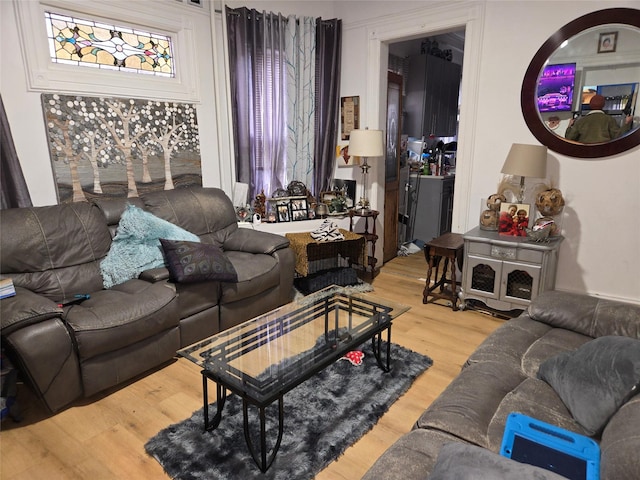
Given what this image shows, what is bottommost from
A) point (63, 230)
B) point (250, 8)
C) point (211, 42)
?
point (63, 230)

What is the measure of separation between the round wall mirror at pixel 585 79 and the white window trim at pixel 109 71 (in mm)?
2893

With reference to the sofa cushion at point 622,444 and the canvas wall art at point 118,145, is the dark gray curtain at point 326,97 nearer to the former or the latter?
the canvas wall art at point 118,145

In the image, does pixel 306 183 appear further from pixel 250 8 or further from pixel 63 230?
pixel 63 230

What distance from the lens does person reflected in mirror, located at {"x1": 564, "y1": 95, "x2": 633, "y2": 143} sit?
3141 millimetres

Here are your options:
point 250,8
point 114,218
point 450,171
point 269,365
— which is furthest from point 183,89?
point 450,171

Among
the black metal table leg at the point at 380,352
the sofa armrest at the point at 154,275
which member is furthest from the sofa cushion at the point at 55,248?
the black metal table leg at the point at 380,352

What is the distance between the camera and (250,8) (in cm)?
393

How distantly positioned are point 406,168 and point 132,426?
4422 millimetres

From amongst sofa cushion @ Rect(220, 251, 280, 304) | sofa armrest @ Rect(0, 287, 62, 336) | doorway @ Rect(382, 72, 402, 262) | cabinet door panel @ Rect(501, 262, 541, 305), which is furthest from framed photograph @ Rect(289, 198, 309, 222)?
sofa armrest @ Rect(0, 287, 62, 336)

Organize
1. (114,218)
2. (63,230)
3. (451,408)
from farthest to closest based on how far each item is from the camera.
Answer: (114,218) < (63,230) < (451,408)

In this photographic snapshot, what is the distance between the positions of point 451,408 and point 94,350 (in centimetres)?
184

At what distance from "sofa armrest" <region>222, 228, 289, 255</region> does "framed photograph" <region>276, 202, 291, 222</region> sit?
495 mm

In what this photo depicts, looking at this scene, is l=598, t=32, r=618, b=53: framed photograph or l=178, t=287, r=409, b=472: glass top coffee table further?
l=598, t=32, r=618, b=53: framed photograph

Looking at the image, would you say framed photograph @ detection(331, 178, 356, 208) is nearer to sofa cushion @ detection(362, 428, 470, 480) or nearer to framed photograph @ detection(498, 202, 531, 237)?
framed photograph @ detection(498, 202, 531, 237)
